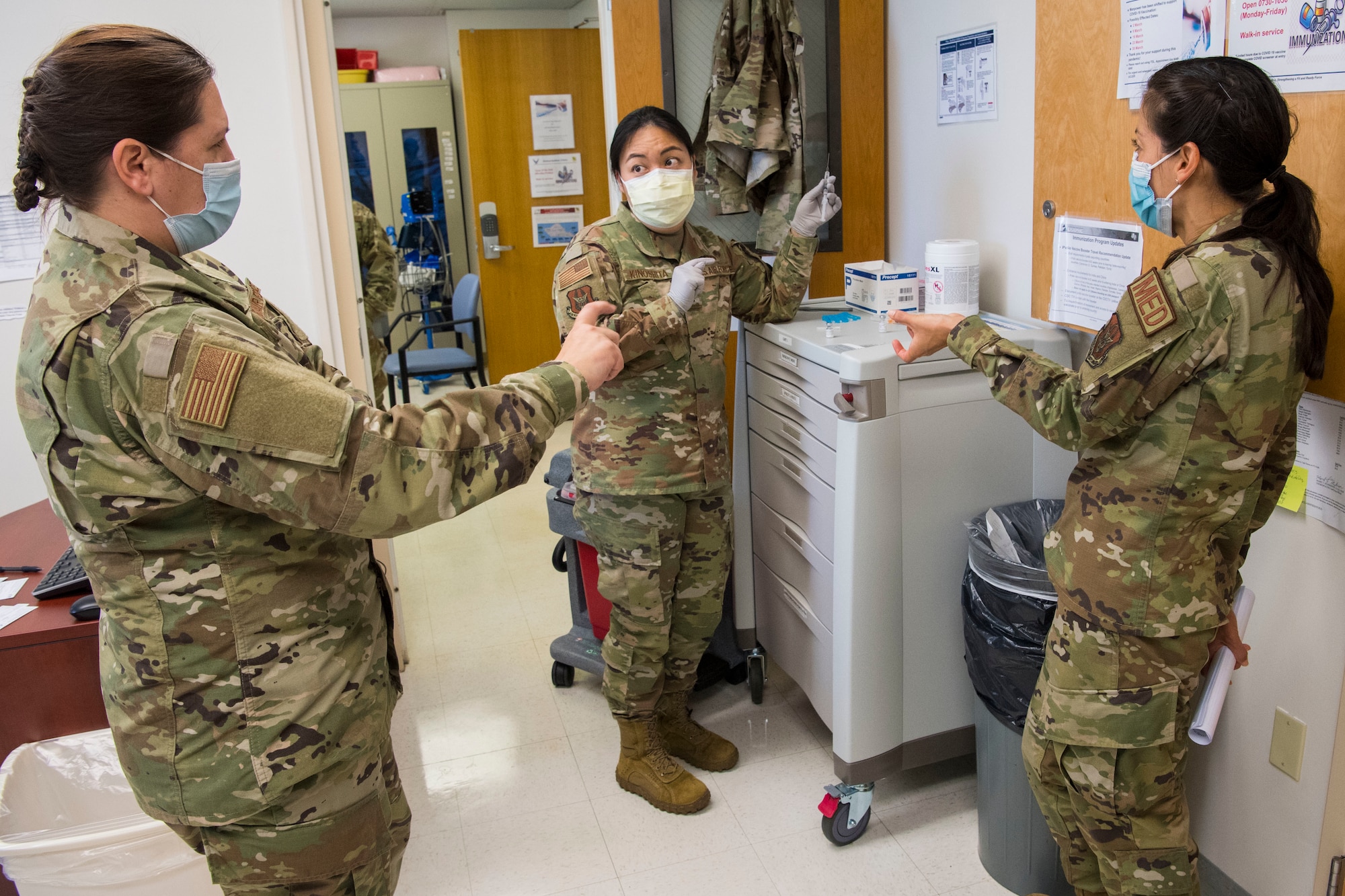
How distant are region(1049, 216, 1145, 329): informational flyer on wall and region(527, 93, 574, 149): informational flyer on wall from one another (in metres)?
4.26

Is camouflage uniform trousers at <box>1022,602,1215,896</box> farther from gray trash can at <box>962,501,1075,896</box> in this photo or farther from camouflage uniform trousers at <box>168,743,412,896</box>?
camouflage uniform trousers at <box>168,743,412,896</box>

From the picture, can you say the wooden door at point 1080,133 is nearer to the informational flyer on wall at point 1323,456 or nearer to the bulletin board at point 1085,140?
the bulletin board at point 1085,140

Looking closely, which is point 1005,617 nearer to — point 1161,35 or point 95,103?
point 1161,35

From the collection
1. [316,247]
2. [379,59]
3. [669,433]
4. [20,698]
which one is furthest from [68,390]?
[379,59]

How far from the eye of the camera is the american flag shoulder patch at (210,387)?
3.27ft

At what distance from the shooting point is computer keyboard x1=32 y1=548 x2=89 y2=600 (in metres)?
1.77

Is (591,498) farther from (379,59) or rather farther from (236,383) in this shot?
(379,59)

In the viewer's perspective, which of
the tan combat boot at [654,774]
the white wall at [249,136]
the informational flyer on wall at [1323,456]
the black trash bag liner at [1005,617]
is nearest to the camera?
the informational flyer on wall at [1323,456]

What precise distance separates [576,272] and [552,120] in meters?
4.05

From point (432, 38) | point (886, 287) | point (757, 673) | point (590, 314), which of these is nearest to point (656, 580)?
point (757, 673)

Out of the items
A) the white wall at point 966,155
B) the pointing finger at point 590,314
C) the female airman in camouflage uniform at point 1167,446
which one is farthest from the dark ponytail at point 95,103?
the white wall at point 966,155

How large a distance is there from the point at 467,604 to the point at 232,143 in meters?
1.65

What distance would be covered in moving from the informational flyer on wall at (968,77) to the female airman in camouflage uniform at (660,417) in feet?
1.32

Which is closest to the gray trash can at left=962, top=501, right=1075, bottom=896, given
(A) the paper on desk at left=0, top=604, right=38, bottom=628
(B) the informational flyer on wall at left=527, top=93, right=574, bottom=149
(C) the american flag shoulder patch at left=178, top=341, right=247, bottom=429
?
(C) the american flag shoulder patch at left=178, top=341, right=247, bottom=429
